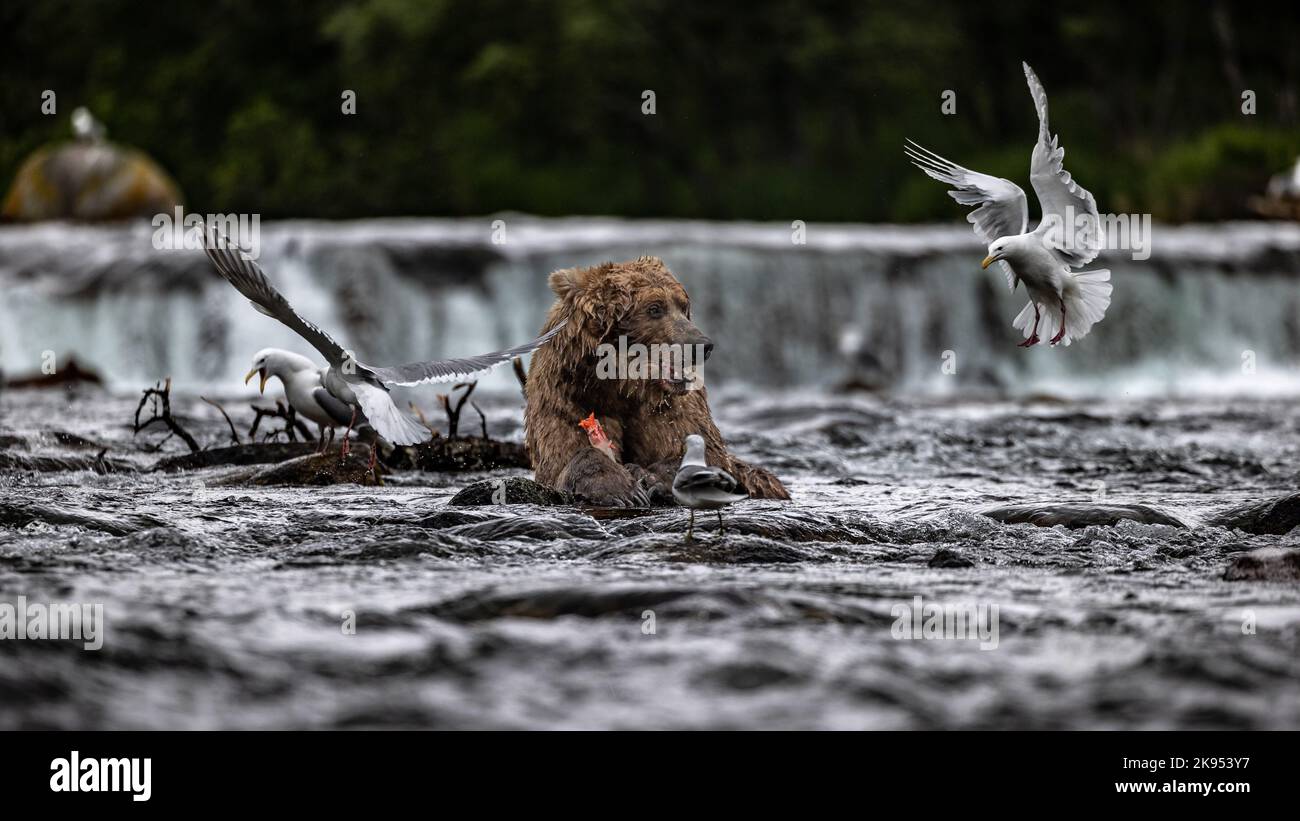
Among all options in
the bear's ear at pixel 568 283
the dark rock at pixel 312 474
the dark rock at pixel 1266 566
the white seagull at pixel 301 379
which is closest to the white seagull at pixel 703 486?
the bear's ear at pixel 568 283

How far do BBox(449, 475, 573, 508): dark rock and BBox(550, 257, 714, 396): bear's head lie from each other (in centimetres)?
51

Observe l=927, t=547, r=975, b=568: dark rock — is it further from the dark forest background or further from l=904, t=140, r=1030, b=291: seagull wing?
the dark forest background

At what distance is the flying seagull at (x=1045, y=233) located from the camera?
645cm

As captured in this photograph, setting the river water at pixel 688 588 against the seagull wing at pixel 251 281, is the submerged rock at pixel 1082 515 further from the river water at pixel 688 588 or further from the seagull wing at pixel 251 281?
the seagull wing at pixel 251 281

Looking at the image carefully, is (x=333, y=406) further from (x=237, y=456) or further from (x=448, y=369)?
(x=237, y=456)

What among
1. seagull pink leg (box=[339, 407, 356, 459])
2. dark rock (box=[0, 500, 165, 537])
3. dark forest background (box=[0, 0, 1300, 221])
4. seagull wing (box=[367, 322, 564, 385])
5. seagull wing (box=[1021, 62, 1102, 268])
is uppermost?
dark forest background (box=[0, 0, 1300, 221])

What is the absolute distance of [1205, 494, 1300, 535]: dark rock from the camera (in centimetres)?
639

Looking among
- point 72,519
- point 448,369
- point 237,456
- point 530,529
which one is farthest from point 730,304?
point 72,519

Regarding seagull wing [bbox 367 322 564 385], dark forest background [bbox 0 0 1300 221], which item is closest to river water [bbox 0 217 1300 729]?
seagull wing [bbox 367 322 564 385]

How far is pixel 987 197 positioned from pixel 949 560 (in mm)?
1835

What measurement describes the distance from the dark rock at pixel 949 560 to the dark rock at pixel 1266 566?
840 mm

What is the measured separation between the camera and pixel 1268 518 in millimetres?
6438

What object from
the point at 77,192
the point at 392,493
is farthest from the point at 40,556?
the point at 77,192

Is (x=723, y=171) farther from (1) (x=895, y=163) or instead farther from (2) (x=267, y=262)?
(2) (x=267, y=262)
